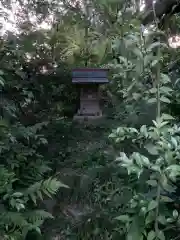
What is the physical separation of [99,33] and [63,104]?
3.08 m

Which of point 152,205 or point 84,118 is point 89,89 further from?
point 152,205

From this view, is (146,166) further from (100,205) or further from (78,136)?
(78,136)

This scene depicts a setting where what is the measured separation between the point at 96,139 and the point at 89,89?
1844 mm

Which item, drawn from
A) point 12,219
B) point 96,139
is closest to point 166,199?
point 12,219

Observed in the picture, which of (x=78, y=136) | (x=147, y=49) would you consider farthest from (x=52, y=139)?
(x=147, y=49)

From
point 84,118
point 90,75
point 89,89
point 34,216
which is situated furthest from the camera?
point 89,89

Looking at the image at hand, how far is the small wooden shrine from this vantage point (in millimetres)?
4707

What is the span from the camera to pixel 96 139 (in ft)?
11.2

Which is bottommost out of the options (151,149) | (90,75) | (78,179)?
(78,179)

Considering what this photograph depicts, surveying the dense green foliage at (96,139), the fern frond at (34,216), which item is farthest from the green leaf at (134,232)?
the fern frond at (34,216)

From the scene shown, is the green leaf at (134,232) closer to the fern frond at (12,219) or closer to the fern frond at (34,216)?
the fern frond at (12,219)

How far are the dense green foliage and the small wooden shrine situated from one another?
34.5 inches

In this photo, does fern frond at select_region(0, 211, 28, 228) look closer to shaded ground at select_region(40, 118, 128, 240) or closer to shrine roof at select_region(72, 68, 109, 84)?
shaded ground at select_region(40, 118, 128, 240)

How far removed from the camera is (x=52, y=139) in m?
3.13
